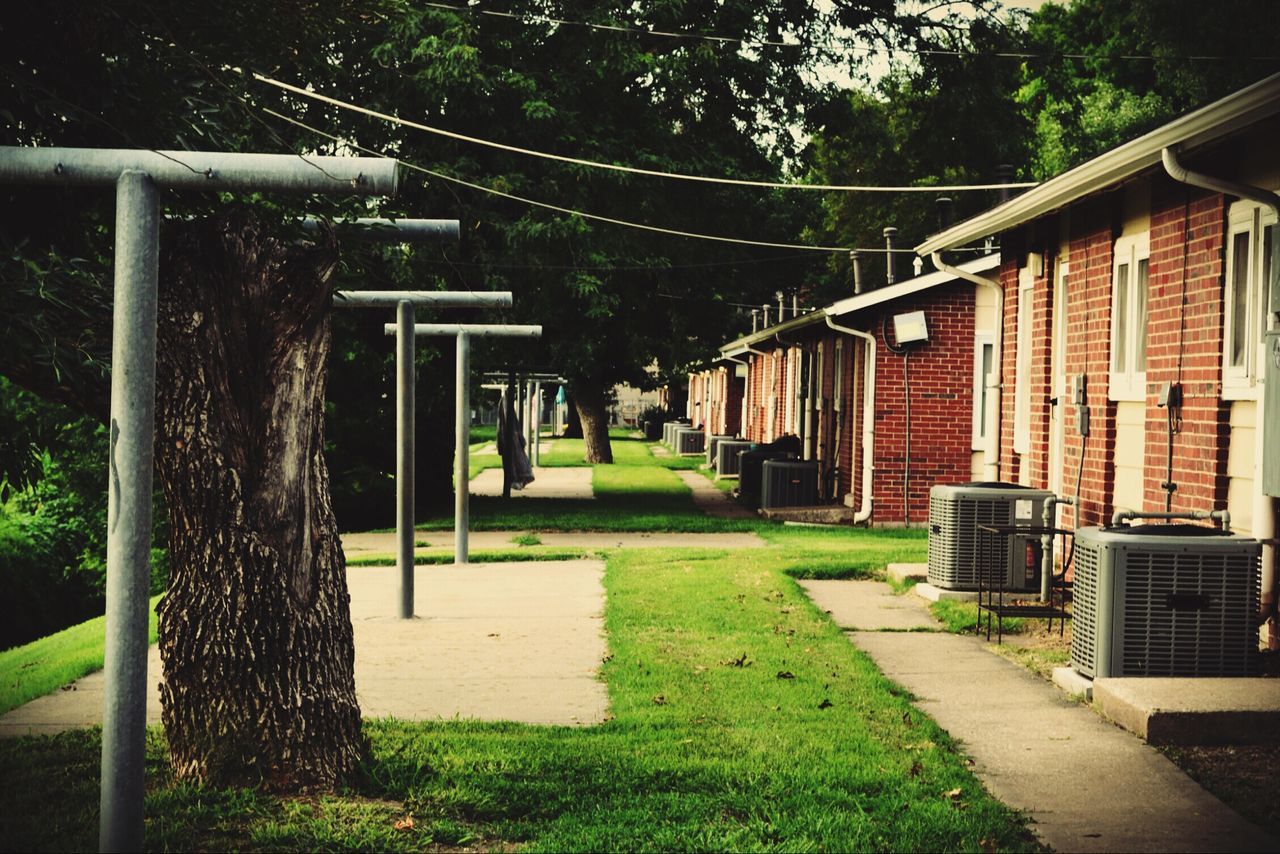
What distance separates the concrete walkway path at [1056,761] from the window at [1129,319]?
7.78ft

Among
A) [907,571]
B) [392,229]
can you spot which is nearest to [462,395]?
[907,571]

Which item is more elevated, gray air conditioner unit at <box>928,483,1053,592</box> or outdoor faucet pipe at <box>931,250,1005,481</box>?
outdoor faucet pipe at <box>931,250,1005,481</box>

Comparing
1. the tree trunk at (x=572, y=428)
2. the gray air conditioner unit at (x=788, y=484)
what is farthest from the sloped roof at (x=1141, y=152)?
the tree trunk at (x=572, y=428)

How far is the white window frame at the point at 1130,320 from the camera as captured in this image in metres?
11.0

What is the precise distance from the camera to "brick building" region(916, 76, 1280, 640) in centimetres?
877

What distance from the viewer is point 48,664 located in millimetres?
10211

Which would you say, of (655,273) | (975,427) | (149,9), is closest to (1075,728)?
(149,9)

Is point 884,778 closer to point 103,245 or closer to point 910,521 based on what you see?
point 103,245

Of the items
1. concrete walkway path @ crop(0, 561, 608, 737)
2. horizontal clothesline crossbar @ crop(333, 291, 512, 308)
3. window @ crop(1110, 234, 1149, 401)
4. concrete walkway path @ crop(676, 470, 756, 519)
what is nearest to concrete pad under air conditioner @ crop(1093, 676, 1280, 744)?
concrete walkway path @ crop(0, 561, 608, 737)

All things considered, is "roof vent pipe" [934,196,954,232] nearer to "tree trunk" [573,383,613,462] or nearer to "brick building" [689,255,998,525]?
"brick building" [689,255,998,525]

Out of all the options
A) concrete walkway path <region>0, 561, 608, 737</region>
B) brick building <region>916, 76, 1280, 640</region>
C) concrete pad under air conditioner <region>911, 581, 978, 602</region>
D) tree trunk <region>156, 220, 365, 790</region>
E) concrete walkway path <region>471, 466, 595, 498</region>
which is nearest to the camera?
tree trunk <region>156, 220, 365, 790</region>

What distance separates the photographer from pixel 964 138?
91.2 ft

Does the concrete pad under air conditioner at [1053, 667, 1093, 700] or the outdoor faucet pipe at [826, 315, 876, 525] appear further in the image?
the outdoor faucet pipe at [826, 315, 876, 525]

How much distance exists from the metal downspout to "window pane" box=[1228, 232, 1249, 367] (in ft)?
1.51
